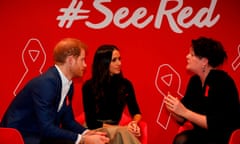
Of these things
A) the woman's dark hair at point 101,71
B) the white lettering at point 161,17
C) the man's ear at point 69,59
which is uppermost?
the white lettering at point 161,17

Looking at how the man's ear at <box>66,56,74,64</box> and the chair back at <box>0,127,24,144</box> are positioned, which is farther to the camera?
the man's ear at <box>66,56,74,64</box>

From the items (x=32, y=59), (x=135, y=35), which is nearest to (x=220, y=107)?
(x=135, y=35)

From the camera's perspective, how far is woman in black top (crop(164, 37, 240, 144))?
10.5 ft

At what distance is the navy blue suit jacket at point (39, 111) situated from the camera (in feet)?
9.49

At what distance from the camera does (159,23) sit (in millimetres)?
4277

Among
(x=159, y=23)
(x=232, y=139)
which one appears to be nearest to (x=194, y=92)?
(x=232, y=139)

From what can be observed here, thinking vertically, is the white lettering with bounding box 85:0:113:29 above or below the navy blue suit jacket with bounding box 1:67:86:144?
above

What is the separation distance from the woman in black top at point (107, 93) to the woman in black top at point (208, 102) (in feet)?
2.01

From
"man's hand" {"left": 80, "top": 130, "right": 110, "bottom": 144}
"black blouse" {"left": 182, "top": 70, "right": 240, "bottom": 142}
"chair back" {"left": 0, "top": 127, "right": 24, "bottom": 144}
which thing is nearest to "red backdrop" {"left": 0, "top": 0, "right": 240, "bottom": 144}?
"black blouse" {"left": 182, "top": 70, "right": 240, "bottom": 142}

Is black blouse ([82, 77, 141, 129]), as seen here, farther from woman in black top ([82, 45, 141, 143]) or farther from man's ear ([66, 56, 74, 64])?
man's ear ([66, 56, 74, 64])

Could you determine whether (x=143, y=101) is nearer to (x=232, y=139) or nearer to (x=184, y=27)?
(x=184, y=27)

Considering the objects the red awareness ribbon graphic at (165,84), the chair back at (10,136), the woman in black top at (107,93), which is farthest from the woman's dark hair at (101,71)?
the chair back at (10,136)

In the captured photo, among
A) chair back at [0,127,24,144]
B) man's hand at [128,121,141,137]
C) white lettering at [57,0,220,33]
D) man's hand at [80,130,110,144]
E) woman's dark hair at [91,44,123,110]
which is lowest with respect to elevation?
man's hand at [128,121,141,137]

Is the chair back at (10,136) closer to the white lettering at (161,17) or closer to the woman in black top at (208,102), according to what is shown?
the woman in black top at (208,102)
